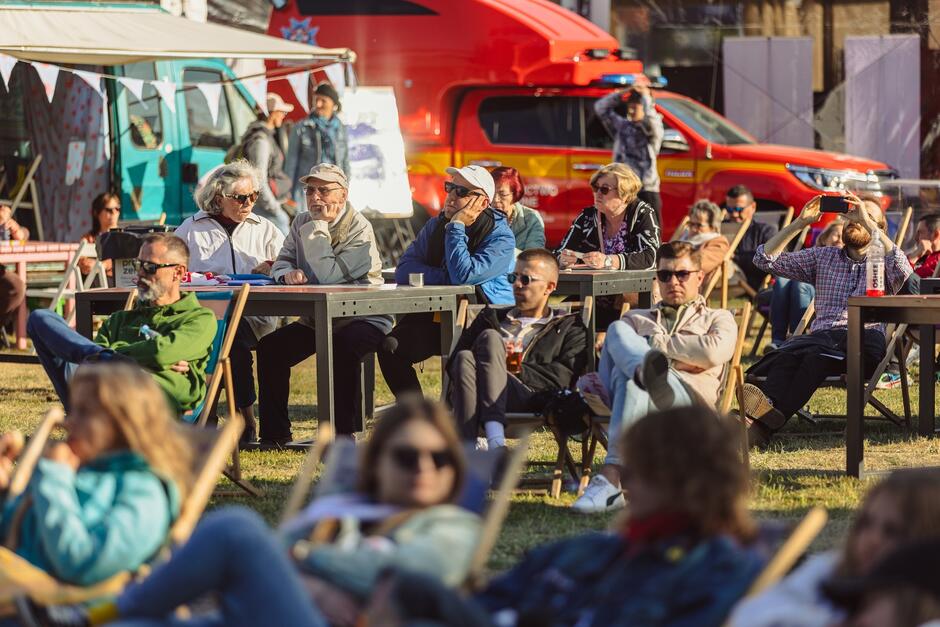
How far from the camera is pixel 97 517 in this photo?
339 centimetres

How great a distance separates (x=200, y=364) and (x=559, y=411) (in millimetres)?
1331

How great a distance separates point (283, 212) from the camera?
12391 mm

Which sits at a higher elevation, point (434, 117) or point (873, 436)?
point (434, 117)

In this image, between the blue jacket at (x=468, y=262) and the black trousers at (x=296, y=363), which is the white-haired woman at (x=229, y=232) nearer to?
the black trousers at (x=296, y=363)

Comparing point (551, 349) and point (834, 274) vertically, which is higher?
point (834, 274)

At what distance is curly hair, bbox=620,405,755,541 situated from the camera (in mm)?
2975

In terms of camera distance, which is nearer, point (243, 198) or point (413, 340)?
point (413, 340)

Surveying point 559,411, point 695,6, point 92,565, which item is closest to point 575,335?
point 559,411

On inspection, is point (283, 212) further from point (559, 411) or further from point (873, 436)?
point (559, 411)

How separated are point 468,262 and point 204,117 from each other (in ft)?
21.5

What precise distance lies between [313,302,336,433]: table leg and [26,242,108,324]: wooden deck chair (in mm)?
3444

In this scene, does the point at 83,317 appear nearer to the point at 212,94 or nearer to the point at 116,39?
the point at 116,39

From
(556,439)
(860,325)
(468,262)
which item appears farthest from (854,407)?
(468,262)

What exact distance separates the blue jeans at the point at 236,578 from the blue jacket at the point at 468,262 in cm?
432
